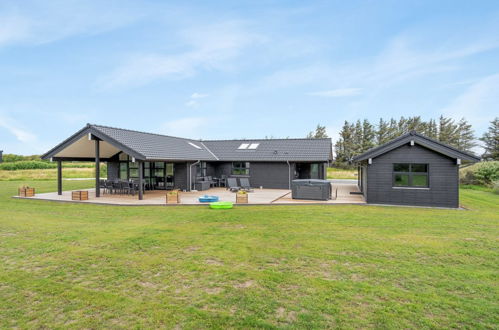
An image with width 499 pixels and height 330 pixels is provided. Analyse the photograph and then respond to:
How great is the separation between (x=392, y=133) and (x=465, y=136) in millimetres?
12748

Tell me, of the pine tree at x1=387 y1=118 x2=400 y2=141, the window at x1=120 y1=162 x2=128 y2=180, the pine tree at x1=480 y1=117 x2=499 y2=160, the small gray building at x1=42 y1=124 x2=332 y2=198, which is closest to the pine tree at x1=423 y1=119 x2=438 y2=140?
the pine tree at x1=387 y1=118 x2=400 y2=141

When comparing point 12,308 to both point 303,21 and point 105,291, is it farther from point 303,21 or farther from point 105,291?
point 303,21

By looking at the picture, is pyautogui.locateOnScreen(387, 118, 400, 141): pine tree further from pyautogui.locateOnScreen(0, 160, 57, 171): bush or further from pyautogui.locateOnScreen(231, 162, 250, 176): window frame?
pyautogui.locateOnScreen(0, 160, 57, 171): bush

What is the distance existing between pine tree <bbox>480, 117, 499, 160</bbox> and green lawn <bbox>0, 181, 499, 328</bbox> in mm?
44570

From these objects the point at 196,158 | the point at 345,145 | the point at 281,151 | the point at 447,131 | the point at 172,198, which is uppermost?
the point at 447,131

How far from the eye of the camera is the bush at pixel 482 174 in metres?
20.2

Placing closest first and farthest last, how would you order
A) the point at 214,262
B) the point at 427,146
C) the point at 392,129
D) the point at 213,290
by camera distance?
the point at 213,290, the point at 214,262, the point at 427,146, the point at 392,129

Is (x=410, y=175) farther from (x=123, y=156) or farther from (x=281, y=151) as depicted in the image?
(x=123, y=156)

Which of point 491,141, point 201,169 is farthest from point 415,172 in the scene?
point 491,141

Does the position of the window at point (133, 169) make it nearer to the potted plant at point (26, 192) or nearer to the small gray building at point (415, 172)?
the potted plant at point (26, 192)

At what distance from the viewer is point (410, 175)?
40.1 ft

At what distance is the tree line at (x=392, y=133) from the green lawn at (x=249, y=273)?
46.1m

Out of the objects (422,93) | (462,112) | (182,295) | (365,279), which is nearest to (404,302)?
(365,279)

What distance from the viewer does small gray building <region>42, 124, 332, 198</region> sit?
1564cm
